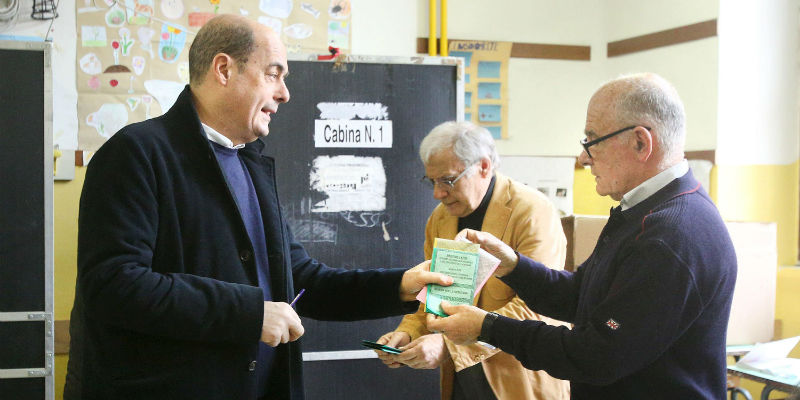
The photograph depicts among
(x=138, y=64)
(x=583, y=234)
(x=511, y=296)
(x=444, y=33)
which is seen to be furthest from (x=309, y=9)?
(x=511, y=296)

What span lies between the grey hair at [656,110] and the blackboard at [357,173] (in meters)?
1.55

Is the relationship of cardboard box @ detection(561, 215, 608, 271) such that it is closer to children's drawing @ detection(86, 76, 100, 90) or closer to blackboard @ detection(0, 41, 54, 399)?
blackboard @ detection(0, 41, 54, 399)

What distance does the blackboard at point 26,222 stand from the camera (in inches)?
98.2

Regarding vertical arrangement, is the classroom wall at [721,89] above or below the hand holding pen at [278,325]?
above

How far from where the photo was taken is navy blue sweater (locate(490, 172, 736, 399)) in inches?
52.2

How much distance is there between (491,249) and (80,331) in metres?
1.64

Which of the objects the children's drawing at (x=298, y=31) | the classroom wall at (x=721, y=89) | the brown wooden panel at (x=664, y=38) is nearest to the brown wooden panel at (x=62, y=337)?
the classroom wall at (x=721, y=89)

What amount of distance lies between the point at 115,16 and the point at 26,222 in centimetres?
138

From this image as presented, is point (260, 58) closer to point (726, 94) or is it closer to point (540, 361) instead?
point (540, 361)

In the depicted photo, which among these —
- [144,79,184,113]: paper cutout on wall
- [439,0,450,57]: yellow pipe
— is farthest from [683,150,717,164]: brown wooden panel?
[144,79,184,113]: paper cutout on wall

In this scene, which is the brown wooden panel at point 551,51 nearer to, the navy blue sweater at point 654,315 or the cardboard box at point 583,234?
the cardboard box at point 583,234

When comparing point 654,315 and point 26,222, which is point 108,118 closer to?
point 26,222

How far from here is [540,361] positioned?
4.73 ft

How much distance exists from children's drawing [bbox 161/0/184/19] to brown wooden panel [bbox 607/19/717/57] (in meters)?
2.62
